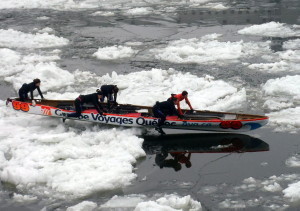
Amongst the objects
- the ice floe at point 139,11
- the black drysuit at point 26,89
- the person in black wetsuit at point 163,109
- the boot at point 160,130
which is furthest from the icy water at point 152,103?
the ice floe at point 139,11

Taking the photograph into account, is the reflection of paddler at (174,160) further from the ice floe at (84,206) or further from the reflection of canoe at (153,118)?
the ice floe at (84,206)

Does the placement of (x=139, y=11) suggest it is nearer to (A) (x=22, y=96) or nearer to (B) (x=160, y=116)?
(A) (x=22, y=96)

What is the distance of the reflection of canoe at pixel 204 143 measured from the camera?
13.2 meters

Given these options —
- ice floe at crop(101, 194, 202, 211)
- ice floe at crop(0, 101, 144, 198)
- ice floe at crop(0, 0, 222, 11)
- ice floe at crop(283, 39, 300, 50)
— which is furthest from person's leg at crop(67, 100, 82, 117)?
ice floe at crop(0, 0, 222, 11)

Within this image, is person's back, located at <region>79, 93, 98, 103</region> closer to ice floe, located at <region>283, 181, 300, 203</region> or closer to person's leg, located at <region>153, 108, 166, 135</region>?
person's leg, located at <region>153, 108, 166, 135</region>

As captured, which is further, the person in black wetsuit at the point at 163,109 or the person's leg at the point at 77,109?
the person's leg at the point at 77,109

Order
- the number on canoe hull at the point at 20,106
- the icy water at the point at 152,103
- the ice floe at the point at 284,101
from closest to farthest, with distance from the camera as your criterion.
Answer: the icy water at the point at 152,103 < the ice floe at the point at 284,101 < the number on canoe hull at the point at 20,106

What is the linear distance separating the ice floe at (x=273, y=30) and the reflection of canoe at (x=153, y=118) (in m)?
12.8

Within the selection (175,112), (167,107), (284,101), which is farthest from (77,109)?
(284,101)

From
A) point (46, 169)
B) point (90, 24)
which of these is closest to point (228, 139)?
point (46, 169)

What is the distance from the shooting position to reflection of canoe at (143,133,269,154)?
13.2m

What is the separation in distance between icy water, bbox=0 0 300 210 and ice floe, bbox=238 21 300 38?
0.11 meters

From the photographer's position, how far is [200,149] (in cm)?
1330

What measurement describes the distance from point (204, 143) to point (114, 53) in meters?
10.5
